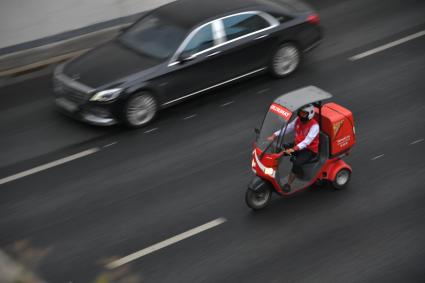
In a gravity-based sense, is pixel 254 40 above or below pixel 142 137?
above

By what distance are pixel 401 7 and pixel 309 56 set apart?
3187 mm

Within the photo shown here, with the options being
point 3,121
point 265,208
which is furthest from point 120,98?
point 265,208

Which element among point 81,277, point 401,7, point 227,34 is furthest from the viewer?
point 401,7

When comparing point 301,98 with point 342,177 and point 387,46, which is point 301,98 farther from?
point 387,46

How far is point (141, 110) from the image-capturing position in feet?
44.8

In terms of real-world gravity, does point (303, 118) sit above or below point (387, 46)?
above

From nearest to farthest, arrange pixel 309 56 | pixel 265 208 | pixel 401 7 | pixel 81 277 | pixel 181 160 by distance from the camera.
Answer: pixel 81 277, pixel 265 208, pixel 181 160, pixel 309 56, pixel 401 7

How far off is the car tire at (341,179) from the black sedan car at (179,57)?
372 centimetres

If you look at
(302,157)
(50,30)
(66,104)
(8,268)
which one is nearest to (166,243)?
(8,268)

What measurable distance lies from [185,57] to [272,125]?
3642mm

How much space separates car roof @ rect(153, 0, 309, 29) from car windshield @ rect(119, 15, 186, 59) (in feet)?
0.60

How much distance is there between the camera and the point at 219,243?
35.1 ft

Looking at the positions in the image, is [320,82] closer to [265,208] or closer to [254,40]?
[254,40]

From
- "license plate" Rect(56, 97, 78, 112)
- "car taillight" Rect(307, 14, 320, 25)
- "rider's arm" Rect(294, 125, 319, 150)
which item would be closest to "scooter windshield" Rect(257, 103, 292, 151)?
"rider's arm" Rect(294, 125, 319, 150)
